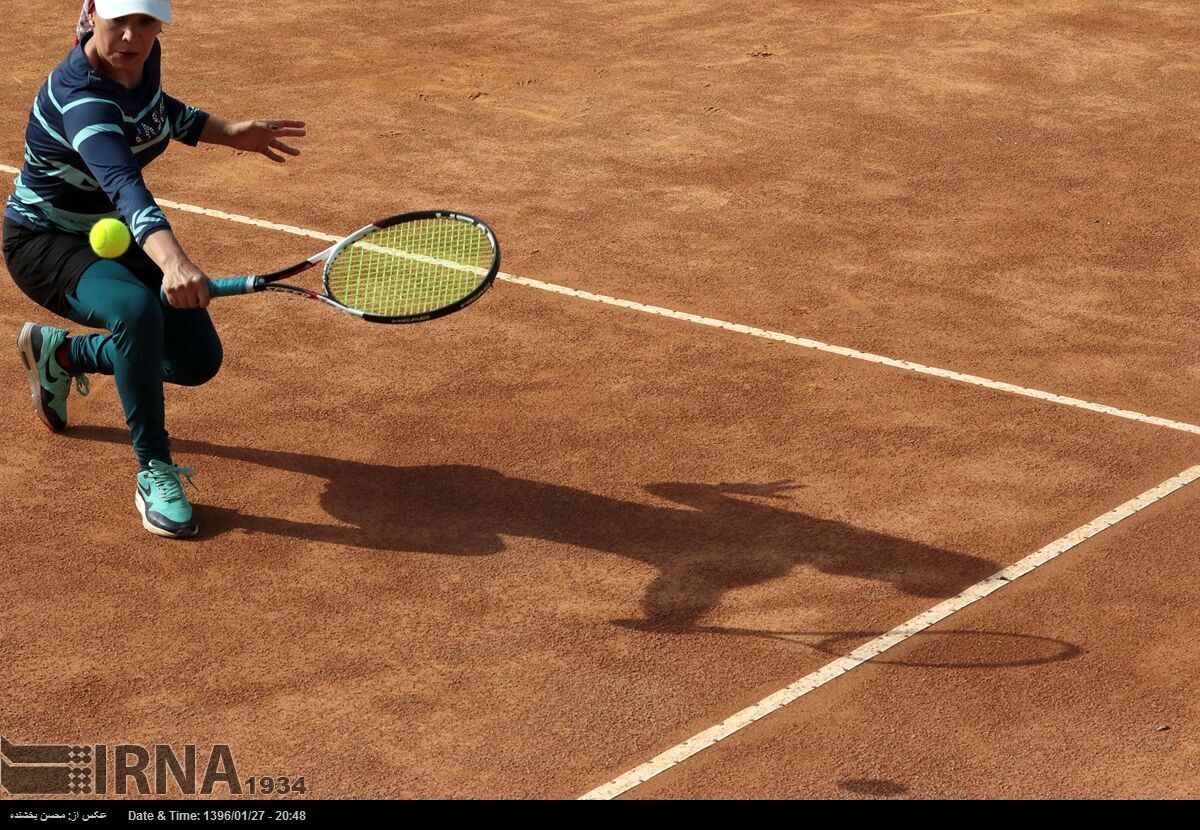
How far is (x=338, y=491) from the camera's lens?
7.12 m

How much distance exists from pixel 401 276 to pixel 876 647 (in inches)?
109

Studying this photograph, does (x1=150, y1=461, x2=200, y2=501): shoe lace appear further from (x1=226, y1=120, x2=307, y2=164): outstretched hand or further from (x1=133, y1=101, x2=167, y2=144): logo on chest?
(x1=226, y1=120, x2=307, y2=164): outstretched hand

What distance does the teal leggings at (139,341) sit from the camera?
6484 mm

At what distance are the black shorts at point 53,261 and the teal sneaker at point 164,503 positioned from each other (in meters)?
0.77

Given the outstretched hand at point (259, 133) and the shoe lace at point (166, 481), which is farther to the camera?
the outstretched hand at point (259, 133)

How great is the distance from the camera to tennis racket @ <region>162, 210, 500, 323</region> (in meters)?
6.12

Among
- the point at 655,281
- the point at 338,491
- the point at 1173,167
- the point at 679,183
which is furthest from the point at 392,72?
the point at 338,491

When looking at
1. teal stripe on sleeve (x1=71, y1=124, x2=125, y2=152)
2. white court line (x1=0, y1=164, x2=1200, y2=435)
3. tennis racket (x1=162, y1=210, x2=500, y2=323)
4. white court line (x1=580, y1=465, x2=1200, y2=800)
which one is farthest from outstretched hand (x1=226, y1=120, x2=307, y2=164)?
white court line (x1=580, y1=465, x2=1200, y2=800)

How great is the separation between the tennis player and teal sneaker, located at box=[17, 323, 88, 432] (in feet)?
0.12

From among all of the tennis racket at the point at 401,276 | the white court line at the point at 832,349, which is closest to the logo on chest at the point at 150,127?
the tennis racket at the point at 401,276

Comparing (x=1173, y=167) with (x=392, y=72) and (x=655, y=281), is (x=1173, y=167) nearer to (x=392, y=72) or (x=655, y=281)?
(x=655, y=281)

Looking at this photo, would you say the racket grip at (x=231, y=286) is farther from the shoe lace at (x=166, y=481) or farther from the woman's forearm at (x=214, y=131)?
the woman's forearm at (x=214, y=131)

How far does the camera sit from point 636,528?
22.5 feet

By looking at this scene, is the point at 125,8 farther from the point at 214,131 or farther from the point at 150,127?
the point at 214,131
